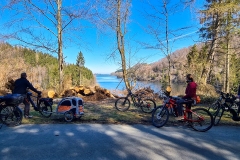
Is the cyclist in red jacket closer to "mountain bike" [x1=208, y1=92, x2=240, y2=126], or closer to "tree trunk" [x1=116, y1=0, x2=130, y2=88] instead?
"mountain bike" [x1=208, y1=92, x2=240, y2=126]

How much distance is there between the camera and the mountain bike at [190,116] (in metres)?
5.62

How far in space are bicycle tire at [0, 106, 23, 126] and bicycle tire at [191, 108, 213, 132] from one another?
529cm

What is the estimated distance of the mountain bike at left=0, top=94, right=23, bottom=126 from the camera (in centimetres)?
575

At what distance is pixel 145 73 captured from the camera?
1495 centimetres

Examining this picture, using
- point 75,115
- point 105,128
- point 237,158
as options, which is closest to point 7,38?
point 75,115

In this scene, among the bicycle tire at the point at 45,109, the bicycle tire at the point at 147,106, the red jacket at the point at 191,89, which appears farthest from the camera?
the bicycle tire at the point at 147,106

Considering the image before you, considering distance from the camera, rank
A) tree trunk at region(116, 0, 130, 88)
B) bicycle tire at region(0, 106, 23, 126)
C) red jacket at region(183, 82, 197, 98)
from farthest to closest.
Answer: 1. tree trunk at region(116, 0, 130, 88)
2. red jacket at region(183, 82, 197, 98)
3. bicycle tire at region(0, 106, 23, 126)

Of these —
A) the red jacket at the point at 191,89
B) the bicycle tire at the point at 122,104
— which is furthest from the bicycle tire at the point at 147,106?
the red jacket at the point at 191,89

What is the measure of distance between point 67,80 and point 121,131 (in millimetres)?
11769

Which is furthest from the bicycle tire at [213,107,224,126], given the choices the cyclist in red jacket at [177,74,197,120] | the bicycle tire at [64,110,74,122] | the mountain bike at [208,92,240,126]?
the bicycle tire at [64,110,74,122]

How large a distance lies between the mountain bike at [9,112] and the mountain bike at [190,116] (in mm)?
4232

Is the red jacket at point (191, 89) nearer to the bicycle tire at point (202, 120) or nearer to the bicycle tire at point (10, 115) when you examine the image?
the bicycle tire at point (202, 120)

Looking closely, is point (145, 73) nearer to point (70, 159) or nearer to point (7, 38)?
point (7, 38)

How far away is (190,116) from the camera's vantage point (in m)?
5.89
